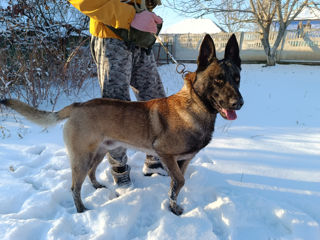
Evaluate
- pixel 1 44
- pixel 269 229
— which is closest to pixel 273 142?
pixel 269 229

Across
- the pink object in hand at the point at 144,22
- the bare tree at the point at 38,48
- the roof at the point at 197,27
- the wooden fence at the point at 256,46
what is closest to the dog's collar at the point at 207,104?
the pink object in hand at the point at 144,22

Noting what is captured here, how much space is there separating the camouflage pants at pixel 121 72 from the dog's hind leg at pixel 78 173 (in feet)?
1.23

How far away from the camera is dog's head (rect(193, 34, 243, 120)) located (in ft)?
5.37

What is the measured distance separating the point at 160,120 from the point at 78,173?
89 centimetres

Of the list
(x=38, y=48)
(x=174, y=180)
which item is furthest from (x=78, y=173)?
(x=38, y=48)

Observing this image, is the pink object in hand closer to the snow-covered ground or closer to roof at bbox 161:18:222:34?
the snow-covered ground

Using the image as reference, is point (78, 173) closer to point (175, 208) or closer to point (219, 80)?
point (175, 208)

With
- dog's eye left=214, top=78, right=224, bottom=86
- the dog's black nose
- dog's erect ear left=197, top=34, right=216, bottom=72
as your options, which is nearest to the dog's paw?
the dog's black nose

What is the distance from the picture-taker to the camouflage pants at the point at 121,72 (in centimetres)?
197

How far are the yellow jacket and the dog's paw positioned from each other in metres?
1.65

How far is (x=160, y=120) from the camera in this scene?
189 cm

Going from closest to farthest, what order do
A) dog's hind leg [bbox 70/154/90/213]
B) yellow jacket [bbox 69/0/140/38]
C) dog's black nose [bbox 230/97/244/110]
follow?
dog's black nose [bbox 230/97/244/110], yellow jacket [bbox 69/0/140/38], dog's hind leg [bbox 70/154/90/213]

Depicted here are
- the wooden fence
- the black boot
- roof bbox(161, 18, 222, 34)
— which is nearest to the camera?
the black boot

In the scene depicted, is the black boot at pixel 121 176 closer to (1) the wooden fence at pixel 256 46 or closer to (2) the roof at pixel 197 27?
(1) the wooden fence at pixel 256 46
